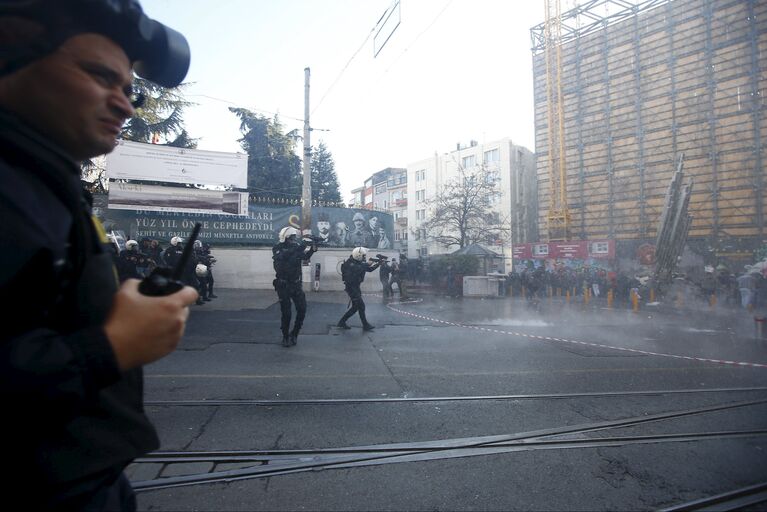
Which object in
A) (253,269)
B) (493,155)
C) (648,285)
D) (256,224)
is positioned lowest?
(648,285)

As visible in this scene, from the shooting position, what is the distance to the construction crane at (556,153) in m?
30.4

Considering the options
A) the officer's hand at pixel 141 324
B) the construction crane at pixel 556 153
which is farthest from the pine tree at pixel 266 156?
the officer's hand at pixel 141 324

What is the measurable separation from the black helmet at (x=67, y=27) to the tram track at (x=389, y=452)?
8.34ft

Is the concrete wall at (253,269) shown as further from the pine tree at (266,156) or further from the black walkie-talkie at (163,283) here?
the black walkie-talkie at (163,283)

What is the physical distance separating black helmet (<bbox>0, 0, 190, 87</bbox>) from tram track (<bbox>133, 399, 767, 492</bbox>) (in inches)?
100

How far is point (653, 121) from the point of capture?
2578cm

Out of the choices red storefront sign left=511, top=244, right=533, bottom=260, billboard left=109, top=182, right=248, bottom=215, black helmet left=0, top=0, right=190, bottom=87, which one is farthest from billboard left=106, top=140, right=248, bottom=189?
black helmet left=0, top=0, right=190, bottom=87

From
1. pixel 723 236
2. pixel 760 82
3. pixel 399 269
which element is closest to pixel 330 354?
pixel 399 269

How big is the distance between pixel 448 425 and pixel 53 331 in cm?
338

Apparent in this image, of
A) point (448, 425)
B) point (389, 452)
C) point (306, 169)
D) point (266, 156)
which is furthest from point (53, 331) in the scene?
point (266, 156)

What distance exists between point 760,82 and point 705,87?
7.97 ft

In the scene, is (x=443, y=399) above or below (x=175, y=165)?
below

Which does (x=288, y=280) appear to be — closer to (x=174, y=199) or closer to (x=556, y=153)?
(x=174, y=199)

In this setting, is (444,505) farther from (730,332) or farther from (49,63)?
(730,332)
